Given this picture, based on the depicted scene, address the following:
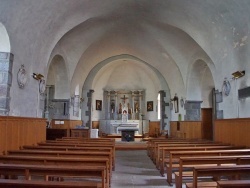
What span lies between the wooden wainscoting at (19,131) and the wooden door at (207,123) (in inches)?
354

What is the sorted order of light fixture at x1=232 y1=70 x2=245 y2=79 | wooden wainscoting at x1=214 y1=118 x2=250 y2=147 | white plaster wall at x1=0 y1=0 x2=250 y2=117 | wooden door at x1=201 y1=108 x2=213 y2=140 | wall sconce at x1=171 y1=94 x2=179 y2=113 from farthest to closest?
wall sconce at x1=171 y1=94 x2=179 y2=113
wooden door at x1=201 y1=108 x2=213 y2=140
light fixture at x1=232 y1=70 x2=245 y2=79
wooden wainscoting at x1=214 y1=118 x2=250 y2=147
white plaster wall at x1=0 y1=0 x2=250 y2=117

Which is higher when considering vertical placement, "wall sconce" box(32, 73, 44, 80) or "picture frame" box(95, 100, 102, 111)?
"wall sconce" box(32, 73, 44, 80)

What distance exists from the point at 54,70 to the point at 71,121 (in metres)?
2.89

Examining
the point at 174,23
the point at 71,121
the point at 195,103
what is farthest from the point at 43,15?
the point at 195,103

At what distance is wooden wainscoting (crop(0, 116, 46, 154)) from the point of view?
6172 millimetres

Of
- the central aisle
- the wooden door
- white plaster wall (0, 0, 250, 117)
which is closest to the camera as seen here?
the central aisle

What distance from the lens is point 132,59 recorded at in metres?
18.3

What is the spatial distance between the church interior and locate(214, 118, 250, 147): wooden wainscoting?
32 mm

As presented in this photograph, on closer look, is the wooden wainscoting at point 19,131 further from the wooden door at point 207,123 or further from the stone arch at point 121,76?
the stone arch at point 121,76

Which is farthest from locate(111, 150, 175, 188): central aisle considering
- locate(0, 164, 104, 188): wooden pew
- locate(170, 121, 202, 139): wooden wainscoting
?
locate(170, 121, 202, 139): wooden wainscoting

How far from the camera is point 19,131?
276 inches

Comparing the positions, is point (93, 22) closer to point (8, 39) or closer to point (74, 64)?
point (74, 64)

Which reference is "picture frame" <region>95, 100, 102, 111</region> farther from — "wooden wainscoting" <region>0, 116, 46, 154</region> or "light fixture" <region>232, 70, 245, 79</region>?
"light fixture" <region>232, 70, 245, 79</region>

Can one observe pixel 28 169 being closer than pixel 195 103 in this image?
Yes
